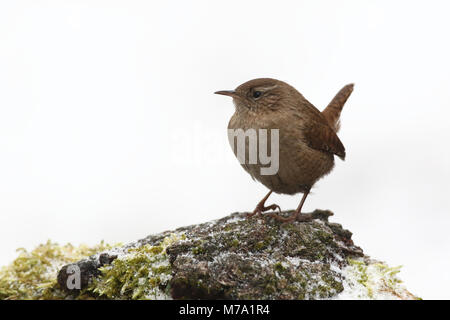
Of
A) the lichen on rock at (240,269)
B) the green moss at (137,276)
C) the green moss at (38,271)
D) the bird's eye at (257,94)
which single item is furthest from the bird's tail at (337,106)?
the green moss at (38,271)

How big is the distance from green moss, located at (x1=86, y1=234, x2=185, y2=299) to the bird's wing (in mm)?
1674

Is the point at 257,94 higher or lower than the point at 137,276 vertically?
higher

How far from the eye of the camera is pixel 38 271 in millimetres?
4207

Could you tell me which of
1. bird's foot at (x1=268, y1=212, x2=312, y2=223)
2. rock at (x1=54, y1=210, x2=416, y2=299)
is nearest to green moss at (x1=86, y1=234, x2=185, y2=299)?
rock at (x1=54, y1=210, x2=416, y2=299)

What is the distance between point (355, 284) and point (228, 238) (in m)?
1.03

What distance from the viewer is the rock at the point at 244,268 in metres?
2.94

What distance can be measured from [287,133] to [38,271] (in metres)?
2.77

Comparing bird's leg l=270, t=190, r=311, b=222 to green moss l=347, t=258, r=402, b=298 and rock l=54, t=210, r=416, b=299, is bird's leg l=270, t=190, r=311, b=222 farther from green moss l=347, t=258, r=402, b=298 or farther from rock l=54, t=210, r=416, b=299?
green moss l=347, t=258, r=402, b=298

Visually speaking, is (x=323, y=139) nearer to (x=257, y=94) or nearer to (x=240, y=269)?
(x=257, y=94)

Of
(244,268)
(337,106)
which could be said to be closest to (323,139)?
(337,106)

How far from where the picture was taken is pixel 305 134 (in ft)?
13.1
